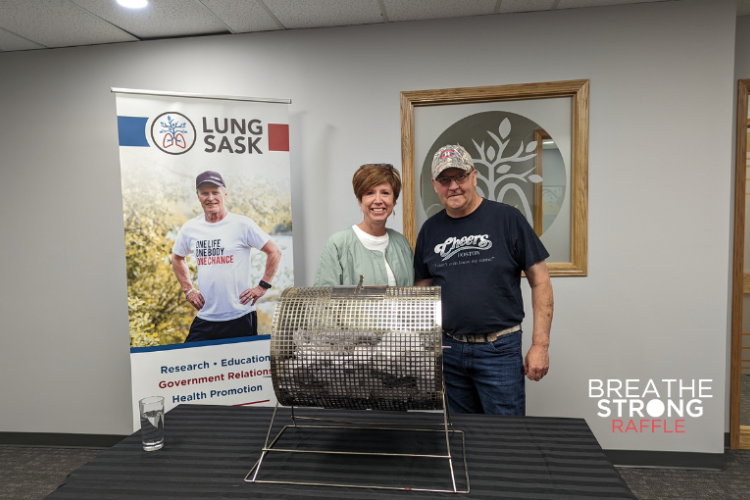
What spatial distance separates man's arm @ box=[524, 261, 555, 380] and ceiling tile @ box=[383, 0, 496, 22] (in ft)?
5.45

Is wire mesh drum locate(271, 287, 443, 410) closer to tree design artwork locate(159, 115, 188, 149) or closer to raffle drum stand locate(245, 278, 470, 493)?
raffle drum stand locate(245, 278, 470, 493)

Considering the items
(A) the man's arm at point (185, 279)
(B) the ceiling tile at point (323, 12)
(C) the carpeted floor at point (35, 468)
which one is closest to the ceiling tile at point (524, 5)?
(B) the ceiling tile at point (323, 12)

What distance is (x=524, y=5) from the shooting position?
101 inches

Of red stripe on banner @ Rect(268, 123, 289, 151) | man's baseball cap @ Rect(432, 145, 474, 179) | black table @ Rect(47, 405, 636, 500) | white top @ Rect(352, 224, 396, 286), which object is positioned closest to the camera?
black table @ Rect(47, 405, 636, 500)

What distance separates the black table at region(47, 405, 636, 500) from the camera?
37.9 inches

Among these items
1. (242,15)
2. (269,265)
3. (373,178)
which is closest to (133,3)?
(242,15)

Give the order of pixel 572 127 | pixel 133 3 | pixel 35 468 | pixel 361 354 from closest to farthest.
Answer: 1. pixel 361 354
2. pixel 133 3
3. pixel 572 127
4. pixel 35 468

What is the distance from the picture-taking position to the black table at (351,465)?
3.16ft

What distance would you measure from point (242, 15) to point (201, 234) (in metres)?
1.33

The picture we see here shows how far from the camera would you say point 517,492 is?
0.94 metres

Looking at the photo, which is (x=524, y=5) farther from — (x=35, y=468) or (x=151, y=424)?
(x=35, y=468)

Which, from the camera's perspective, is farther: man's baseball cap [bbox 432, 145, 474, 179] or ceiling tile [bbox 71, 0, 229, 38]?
ceiling tile [bbox 71, 0, 229, 38]

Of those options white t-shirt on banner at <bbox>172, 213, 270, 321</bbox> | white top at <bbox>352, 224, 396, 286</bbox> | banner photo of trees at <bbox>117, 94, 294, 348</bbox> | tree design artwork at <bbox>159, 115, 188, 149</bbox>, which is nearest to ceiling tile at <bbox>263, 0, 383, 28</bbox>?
banner photo of trees at <bbox>117, 94, 294, 348</bbox>

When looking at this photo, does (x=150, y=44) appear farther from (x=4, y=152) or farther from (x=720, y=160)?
(x=720, y=160)
